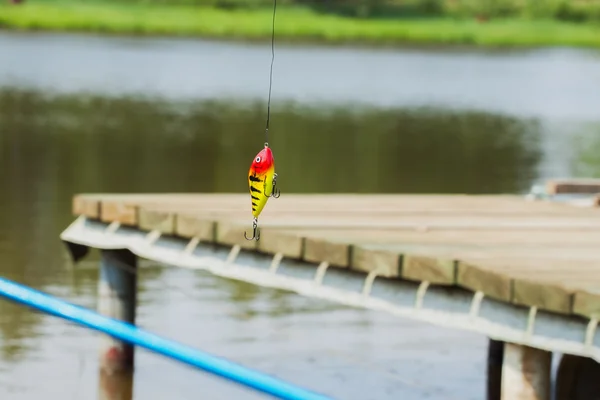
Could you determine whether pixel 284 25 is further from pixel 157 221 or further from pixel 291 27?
pixel 157 221

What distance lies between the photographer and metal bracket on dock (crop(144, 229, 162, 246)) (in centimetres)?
934

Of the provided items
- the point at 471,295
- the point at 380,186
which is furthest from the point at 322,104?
the point at 471,295

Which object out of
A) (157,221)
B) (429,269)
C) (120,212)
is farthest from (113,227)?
(429,269)

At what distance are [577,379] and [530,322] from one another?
2235 millimetres

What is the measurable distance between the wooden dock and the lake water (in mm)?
1173

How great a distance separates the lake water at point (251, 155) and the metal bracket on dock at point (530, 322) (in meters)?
3.01

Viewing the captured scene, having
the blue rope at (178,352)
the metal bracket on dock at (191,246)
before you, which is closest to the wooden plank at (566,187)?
the metal bracket on dock at (191,246)

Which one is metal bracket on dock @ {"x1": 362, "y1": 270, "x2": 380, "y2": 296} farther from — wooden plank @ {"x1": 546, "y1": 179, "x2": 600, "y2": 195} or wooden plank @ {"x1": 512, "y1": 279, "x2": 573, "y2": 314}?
wooden plank @ {"x1": 546, "y1": 179, "x2": 600, "y2": 195}

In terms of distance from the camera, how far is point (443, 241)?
8461mm

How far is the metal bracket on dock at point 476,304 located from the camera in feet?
24.9

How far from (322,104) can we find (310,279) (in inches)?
1125

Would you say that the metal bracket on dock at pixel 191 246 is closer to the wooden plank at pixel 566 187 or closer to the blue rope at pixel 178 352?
the wooden plank at pixel 566 187

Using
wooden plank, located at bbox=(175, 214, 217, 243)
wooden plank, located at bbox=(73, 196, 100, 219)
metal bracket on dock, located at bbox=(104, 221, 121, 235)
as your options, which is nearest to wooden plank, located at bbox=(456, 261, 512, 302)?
wooden plank, located at bbox=(175, 214, 217, 243)

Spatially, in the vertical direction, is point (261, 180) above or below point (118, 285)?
above
